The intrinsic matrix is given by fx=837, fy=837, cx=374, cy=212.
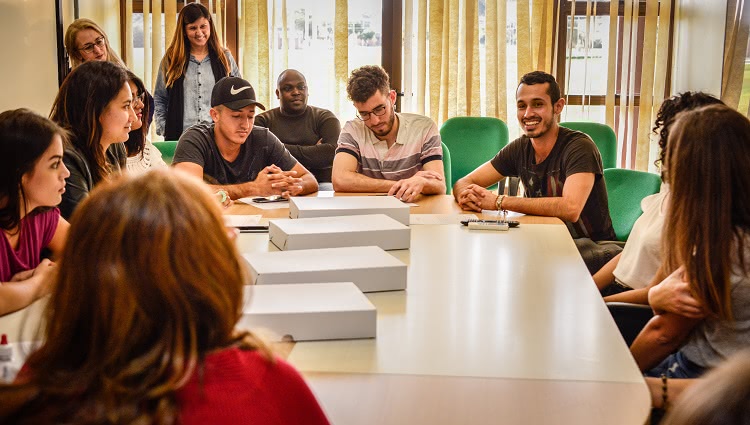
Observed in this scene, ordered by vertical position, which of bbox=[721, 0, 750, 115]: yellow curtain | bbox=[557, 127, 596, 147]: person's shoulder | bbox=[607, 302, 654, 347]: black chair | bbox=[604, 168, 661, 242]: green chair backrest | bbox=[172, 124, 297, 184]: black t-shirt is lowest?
bbox=[607, 302, 654, 347]: black chair

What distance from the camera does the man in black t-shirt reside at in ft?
10.7

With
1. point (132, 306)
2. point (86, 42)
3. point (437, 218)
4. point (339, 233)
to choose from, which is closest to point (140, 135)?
point (86, 42)

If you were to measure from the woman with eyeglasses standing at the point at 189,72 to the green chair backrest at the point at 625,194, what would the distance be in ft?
7.50

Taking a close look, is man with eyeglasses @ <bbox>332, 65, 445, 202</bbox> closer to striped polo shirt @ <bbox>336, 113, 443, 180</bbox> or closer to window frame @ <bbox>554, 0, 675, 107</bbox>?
striped polo shirt @ <bbox>336, 113, 443, 180</bbox>

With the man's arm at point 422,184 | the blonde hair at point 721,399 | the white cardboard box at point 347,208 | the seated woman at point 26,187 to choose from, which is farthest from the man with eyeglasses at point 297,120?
the blonde hair at point 721,399

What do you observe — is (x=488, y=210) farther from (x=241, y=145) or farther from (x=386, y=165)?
(x=241, y=145)

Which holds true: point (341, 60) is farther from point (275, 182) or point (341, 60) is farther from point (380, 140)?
point (275, 182)

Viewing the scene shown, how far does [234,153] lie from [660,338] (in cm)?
235

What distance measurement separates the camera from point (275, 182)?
3580 mm

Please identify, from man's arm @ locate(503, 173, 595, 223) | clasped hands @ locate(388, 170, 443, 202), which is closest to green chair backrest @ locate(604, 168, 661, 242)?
man's arm @ locate(503, 173, 595, 223)

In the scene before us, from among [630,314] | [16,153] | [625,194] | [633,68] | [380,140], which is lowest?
[630,314]

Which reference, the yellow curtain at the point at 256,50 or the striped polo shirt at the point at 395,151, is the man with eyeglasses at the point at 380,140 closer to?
the striped polo shirt at the point at 395,151

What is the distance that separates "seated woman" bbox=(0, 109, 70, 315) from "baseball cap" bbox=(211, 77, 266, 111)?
58.7 inches

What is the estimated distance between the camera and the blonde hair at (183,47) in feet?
15.4
